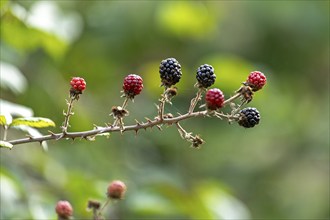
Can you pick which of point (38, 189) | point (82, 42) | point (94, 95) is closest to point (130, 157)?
point (94, 95)

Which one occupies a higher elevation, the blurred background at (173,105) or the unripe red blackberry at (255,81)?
the blurred background at (173,105)

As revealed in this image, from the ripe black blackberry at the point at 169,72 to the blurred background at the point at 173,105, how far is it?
1.74 meters

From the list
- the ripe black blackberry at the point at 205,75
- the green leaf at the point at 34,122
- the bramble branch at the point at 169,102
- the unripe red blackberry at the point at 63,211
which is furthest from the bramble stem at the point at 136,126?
the unripe red blackberry at the point at 63,211

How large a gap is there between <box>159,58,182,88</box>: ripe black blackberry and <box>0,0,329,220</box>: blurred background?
174 cm

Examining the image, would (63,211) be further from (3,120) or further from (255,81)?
(255,81)

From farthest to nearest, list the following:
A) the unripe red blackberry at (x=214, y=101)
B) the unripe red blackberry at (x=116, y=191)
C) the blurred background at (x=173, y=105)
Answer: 1. the blurred background at (x=173, y=105)
2. the unripe red blackberry at (x=116, y=191)
3. the unripe red blackberry at (x=214, y=101)

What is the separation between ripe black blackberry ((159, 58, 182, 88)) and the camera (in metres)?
Answer: 2.84

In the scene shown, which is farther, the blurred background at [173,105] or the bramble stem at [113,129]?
the blurred background at [173,105]

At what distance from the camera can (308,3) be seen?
23.9 ft

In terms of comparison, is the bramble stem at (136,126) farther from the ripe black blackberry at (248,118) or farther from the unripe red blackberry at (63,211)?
the unripe red blackberry at (63,211)

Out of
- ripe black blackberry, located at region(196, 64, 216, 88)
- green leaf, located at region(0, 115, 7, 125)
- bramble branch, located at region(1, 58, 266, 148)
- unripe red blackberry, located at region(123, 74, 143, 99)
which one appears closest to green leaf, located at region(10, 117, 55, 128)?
green leaf, located at region(0, 115, 7, 125)

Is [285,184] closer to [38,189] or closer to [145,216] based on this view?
[145,216]

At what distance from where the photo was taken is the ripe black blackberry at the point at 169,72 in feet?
9.33

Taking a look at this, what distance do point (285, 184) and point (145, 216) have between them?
7.75 feet
